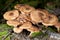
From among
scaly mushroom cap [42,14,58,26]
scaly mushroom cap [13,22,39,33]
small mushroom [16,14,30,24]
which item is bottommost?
scaly mushroom cap [13,22,39,33]

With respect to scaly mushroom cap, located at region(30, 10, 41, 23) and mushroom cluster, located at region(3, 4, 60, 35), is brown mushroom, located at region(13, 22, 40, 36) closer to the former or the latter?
mushroom cluster, located at region(3, 4, 60, 35)

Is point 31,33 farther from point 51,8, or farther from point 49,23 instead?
point 51,8

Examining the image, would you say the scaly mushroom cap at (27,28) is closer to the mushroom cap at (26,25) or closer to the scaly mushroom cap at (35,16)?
the mushroom cap at (26,25)

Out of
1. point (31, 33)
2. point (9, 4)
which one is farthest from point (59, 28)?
point (9, 4)

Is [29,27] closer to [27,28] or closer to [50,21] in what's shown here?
[27,28]

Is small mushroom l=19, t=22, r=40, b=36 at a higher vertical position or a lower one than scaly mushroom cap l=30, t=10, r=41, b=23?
lower

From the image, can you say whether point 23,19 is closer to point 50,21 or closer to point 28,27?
point 28,27

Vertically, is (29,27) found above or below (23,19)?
below

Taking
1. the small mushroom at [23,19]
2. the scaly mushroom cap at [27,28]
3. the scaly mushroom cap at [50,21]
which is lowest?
the scaly mushroom cap at [27,28]

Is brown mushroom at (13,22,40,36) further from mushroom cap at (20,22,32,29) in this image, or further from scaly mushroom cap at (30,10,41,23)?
scaly mushroom cap at (30,10,41,23)

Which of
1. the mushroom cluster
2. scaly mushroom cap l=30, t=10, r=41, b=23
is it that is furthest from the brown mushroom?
scaly mushroom cap l=30, t=10, r=41, b=23

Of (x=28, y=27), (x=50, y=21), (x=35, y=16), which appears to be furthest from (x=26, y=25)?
(x=50, y=21)

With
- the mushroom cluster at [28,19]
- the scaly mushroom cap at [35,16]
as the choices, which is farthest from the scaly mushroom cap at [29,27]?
the scaly mushroom cap at [35,16]
